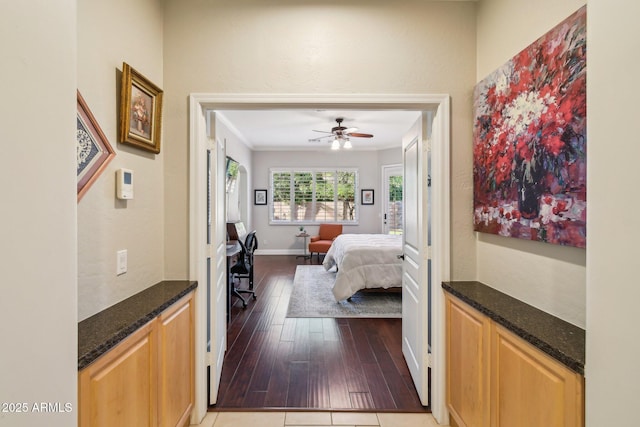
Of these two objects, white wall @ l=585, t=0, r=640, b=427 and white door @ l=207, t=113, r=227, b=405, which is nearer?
white wall @ l=585, t=0, r=640, b=427

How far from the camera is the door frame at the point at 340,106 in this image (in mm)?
1872

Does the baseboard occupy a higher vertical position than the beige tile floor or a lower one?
higher

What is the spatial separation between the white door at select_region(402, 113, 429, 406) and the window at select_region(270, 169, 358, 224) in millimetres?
5320

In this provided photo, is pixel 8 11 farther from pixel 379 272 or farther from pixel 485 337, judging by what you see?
pixel 379 272

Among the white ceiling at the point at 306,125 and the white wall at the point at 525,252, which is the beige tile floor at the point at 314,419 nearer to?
the white wall at the point at 525,252

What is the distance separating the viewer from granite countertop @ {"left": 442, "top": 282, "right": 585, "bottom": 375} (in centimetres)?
102

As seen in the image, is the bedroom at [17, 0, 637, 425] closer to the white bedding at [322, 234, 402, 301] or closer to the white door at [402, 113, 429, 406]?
the white door at [402, 113, 429, 406]

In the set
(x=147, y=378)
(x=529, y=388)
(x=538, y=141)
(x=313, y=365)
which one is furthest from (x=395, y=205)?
(x=147, y=378)

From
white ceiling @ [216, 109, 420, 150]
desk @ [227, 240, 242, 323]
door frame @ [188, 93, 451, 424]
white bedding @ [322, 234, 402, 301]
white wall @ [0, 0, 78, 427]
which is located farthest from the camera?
white ceiling @ [216, 109, 420, 150]

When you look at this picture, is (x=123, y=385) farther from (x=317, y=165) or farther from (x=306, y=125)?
(x=317, y=165)

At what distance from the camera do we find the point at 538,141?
4.52 ft

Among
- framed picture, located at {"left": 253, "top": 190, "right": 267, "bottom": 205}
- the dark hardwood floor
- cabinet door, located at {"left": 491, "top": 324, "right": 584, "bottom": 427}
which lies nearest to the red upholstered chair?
framed picture, located at {"left": 253, "top": 190, "right": 267, "bottom": 205}

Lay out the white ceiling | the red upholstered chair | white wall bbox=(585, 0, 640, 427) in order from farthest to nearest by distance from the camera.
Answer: the red upholstered chair, the white ceiling, white wall bbox=(585, 0, 640, 427)

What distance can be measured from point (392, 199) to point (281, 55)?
617cm
